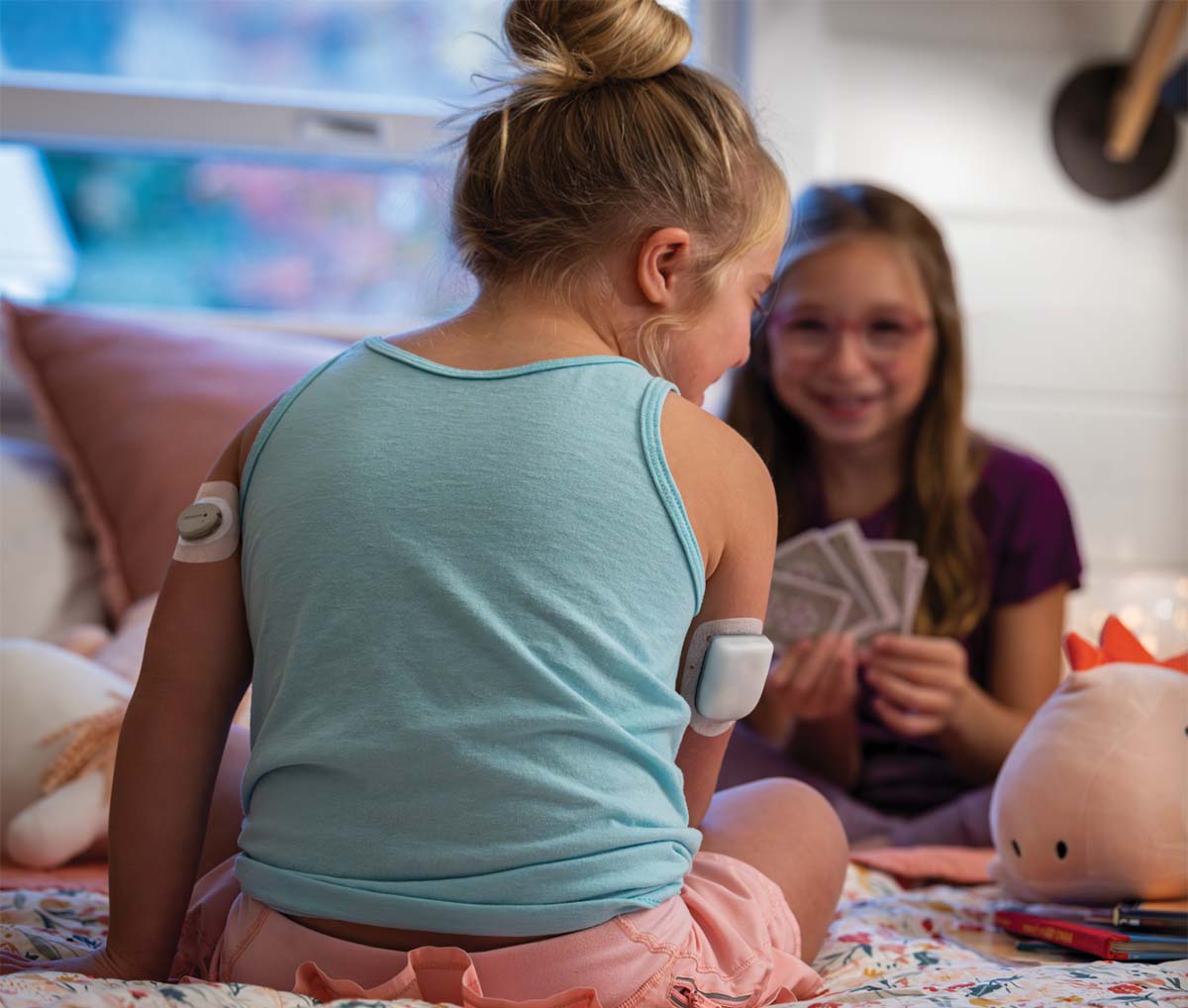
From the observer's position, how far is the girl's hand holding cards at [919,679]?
5.22 feet

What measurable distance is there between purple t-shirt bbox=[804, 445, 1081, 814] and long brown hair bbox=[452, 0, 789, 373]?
0.94 metres

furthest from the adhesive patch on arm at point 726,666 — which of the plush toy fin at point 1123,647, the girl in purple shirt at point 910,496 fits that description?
the girl in purple shirt at point 910,496

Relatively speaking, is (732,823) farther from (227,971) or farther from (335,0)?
(335,0)

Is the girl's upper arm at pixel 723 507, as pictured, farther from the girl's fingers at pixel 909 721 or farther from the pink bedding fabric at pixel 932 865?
the girl's fingers at pixel 909 721

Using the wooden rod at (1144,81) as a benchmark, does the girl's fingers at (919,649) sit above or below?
below

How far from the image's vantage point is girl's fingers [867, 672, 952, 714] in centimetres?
159

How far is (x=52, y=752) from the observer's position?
1.28m

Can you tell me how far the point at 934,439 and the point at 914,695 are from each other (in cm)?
41

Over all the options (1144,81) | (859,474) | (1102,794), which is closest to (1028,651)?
(859,474)

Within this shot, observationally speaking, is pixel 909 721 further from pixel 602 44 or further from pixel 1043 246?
pixel 1043 246

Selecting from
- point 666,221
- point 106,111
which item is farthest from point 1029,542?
point 106,111

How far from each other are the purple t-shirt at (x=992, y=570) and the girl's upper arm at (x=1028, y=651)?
2 cm

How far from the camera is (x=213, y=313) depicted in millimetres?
2420

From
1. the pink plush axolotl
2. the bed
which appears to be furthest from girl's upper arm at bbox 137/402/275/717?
the pink plush axolotl
